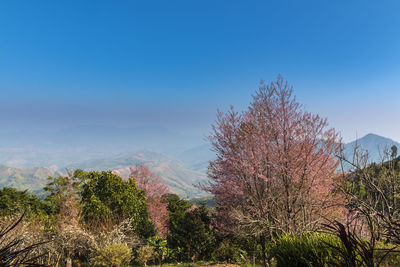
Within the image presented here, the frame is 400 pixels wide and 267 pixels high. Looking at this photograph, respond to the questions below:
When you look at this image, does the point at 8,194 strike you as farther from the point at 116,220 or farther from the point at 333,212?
the point at 333,212

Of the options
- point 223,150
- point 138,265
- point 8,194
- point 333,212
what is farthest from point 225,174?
point 8,194

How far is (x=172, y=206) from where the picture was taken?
102 feet

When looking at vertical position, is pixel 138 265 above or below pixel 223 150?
below

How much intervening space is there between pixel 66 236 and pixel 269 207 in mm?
13577

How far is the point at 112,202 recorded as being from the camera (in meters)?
21.0

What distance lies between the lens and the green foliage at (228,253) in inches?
589

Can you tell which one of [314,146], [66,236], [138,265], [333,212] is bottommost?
[138,265]

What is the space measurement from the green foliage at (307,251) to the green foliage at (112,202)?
1710 cm

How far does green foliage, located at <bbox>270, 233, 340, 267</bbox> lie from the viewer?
4.80 metres

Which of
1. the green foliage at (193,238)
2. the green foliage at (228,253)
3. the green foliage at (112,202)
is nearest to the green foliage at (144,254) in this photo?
the green foliage at (193,238)

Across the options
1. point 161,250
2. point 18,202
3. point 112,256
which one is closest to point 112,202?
point 161,250

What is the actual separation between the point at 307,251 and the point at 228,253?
38.2ft

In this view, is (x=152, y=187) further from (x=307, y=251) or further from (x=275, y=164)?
(x=307, y=251)

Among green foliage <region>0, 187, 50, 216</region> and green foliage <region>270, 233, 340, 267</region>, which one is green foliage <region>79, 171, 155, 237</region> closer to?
green foliage <region>0, 187, 50, 216</region>
